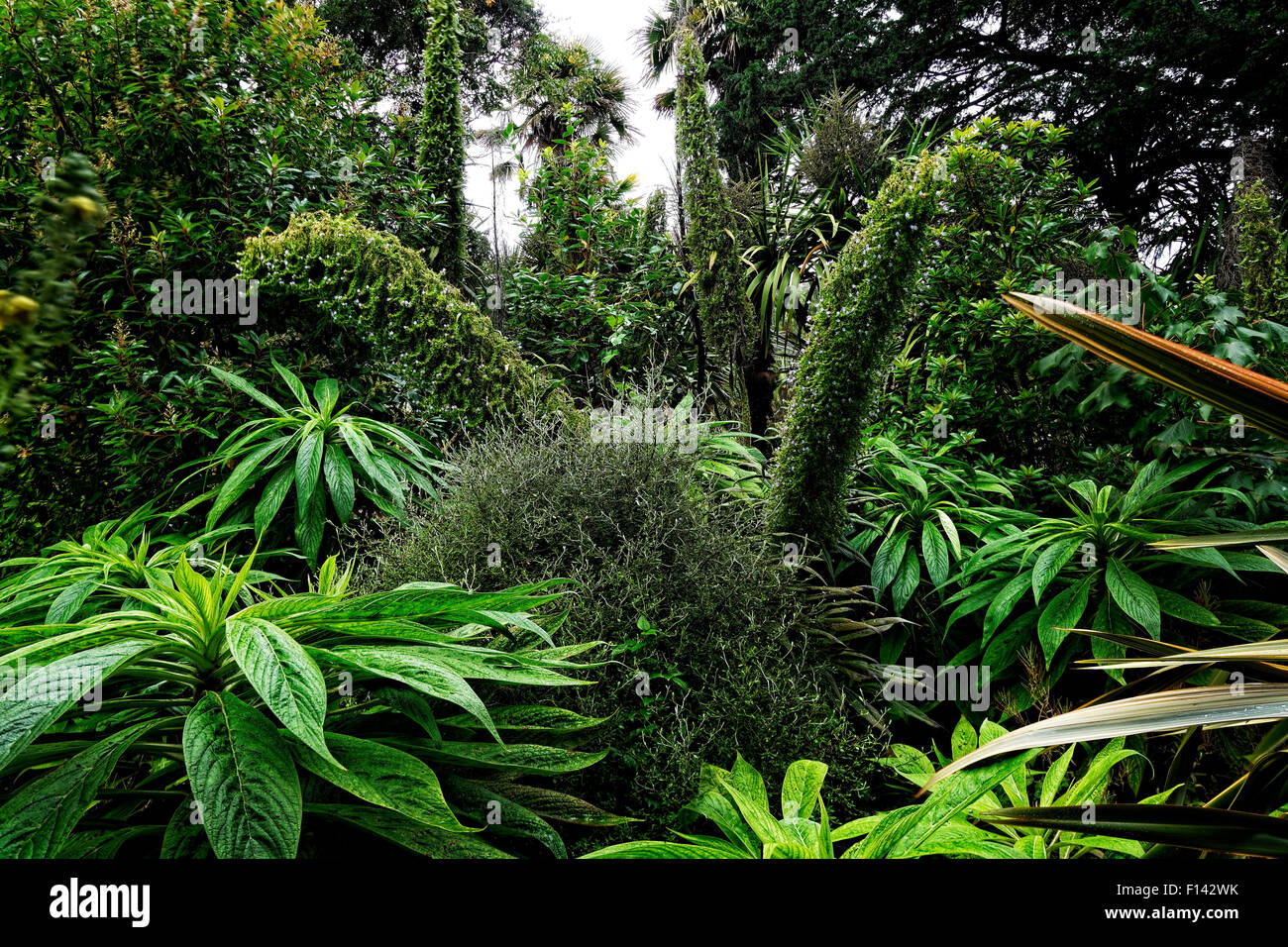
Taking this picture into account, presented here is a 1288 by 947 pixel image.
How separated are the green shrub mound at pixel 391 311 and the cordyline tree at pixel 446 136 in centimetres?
117

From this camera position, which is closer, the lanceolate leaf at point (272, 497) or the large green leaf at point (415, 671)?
the large green leaf at point (415, 671)

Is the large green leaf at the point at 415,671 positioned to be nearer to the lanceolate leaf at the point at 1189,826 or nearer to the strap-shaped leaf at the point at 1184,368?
the lanceolate leaf at the point at 1189,826

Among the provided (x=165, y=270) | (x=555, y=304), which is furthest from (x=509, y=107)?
(x=165, y=270)

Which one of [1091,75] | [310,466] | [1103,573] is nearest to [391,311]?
[310,466]

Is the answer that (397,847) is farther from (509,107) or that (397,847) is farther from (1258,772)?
(509,107)

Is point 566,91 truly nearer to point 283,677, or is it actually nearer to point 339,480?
point 339,480

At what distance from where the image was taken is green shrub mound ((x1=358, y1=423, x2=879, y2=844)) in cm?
172

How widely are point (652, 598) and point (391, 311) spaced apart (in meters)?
1.84

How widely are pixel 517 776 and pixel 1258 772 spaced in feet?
4.68

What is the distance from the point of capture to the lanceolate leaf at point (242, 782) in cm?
94

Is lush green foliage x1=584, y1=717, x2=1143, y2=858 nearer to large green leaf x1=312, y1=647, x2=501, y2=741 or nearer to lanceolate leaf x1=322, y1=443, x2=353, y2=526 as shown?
large green leaf x1=312, y1=647, x2=501, y2=741

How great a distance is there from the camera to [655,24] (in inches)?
581

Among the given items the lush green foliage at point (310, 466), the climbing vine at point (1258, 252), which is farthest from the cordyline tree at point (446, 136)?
the climbing vine at point (1258, 252)

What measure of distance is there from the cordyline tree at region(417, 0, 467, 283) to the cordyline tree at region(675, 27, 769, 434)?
146 centimetres
